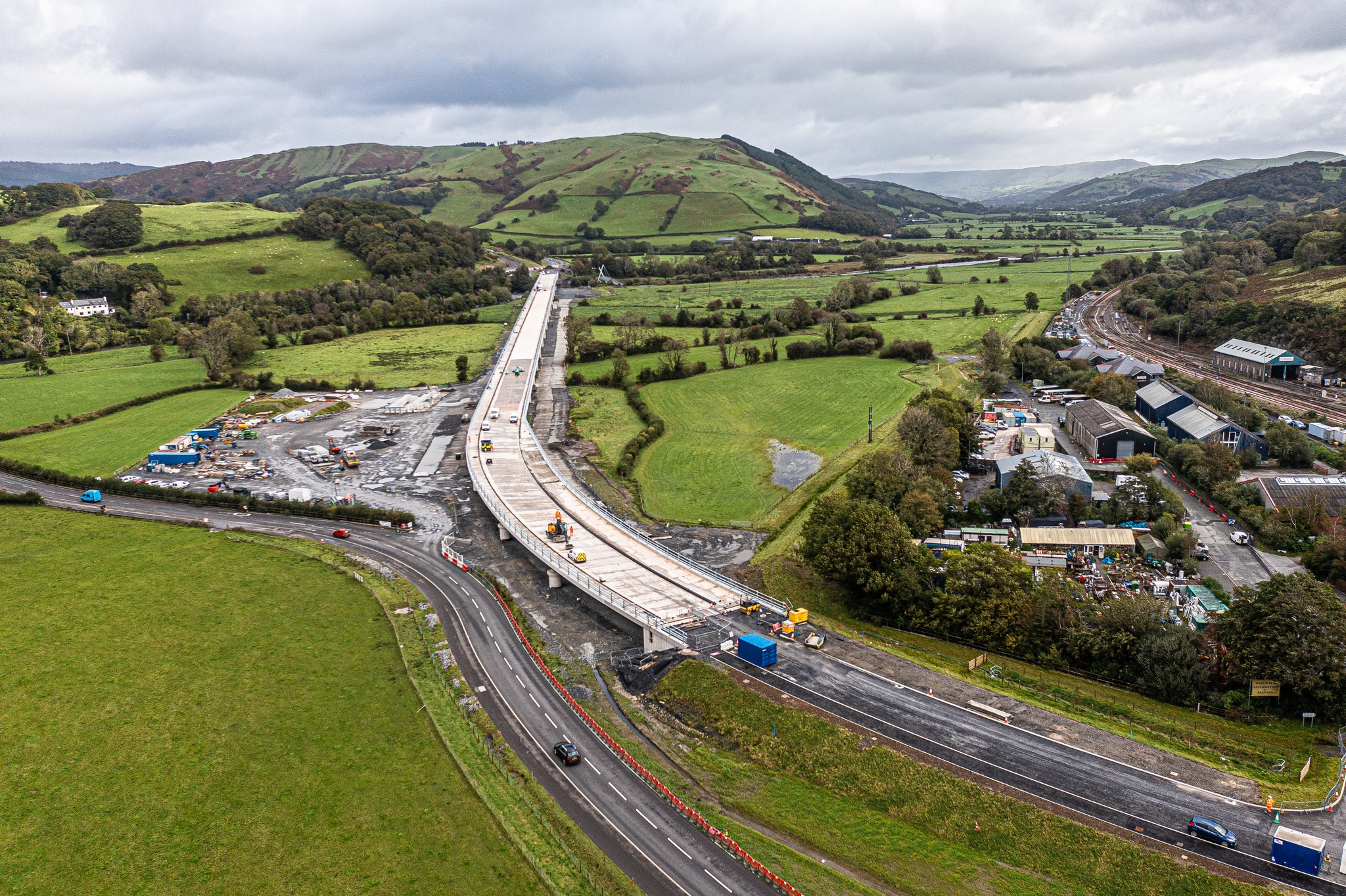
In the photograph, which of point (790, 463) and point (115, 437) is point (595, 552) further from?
point (115, 437)

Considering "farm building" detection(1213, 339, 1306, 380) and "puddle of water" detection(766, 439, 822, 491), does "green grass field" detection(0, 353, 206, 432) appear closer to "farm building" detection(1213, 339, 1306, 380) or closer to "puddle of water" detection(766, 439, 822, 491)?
"puddle of water" detection(766, 439, 822, 491)

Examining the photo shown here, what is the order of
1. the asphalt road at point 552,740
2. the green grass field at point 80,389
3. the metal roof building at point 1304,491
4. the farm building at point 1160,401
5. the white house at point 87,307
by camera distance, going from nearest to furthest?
1. the asphalt road at point 552,740
2. the metal roof building at point 1304,491
3. the farm building at point 1160,401
4. the green grass field at point 80,389
5. the white house at point 87,307

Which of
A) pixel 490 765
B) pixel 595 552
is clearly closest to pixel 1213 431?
pixel 595 552

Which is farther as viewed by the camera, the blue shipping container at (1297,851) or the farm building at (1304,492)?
Answer: the farm building at (1304,492)

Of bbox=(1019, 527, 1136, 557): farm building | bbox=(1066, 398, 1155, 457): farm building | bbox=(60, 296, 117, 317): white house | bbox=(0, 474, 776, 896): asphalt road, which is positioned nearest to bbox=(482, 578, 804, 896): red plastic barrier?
bbox=(0, 474, 776, 896): asphalt road

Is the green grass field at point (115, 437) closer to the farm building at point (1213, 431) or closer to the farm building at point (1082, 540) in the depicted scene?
the farm building at point (1082, 540)

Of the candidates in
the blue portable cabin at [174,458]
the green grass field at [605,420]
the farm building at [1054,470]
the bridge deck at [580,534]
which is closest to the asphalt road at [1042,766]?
the bridge deck at [580,534]

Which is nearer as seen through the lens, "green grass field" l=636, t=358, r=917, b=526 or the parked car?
the parked car
